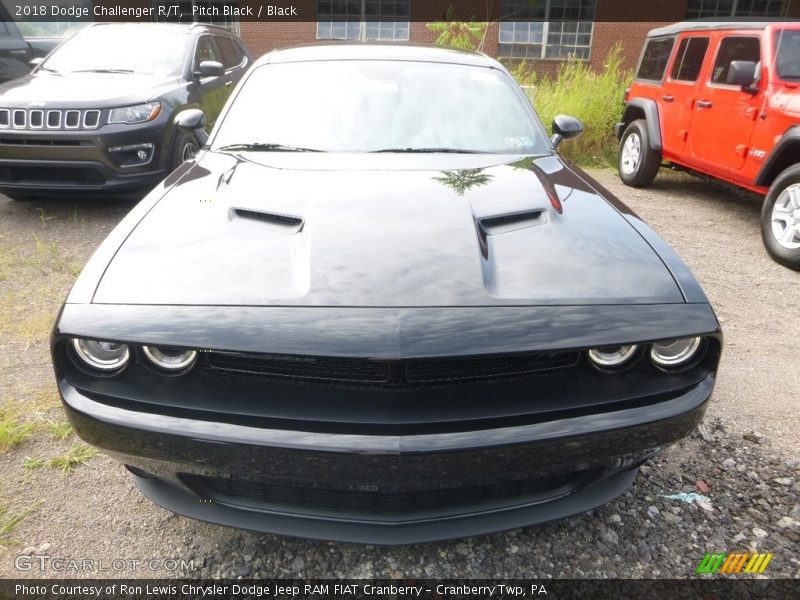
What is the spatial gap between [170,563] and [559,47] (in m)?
18.8

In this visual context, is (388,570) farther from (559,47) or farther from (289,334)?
(559,47)

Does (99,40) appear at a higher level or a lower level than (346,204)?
higher

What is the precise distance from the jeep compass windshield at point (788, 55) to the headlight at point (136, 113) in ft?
17.3

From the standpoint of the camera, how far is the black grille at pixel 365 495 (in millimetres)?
1617

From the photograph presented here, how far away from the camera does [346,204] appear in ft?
6.58

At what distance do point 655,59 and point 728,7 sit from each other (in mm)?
13454

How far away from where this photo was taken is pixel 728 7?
17.2 metres

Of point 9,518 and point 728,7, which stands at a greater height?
point 728,7

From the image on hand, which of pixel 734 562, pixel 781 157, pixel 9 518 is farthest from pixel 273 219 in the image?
pixel 781 157

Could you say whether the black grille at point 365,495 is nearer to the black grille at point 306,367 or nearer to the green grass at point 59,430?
the black grille at point 306,367

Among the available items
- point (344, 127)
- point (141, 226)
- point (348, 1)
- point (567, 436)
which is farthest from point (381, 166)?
point (348, 1)

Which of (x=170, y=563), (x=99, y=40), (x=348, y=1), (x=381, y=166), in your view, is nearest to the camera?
(x=170, y=563)

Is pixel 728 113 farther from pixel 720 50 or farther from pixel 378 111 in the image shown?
pixel 378 111

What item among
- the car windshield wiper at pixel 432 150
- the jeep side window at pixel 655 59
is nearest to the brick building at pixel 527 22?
the jeep side window at pixel 655 59
